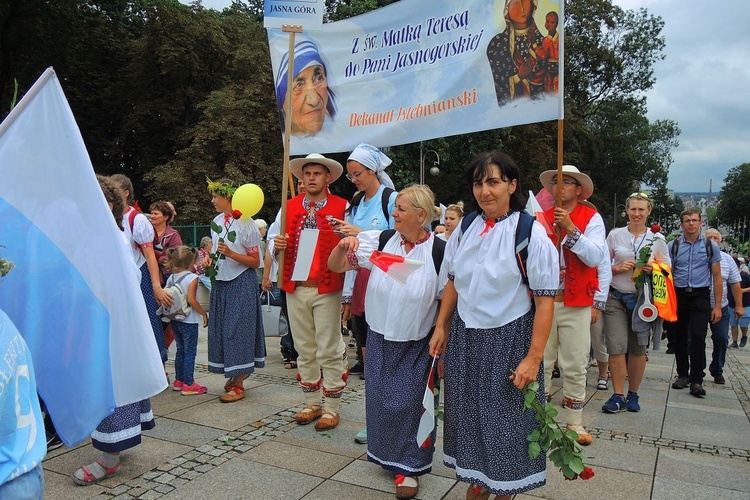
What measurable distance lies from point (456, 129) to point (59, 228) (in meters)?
2.58

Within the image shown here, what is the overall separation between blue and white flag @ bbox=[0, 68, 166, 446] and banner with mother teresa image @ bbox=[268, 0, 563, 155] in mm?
2409

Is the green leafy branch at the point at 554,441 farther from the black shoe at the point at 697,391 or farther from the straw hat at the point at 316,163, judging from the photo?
the black shoe at the point at 697,391

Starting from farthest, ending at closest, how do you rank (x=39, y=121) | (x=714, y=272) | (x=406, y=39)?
1. (x=714, y=272)
2. (x=406, y=39)
3. (x=39, y=121)

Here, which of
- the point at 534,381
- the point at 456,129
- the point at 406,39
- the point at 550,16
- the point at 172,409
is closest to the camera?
the point at 534,381

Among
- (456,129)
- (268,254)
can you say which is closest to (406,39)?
(456,129)

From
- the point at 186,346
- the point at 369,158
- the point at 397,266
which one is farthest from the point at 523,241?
the point at 186,346

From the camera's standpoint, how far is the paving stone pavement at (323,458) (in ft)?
11.5

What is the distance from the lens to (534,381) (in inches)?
111

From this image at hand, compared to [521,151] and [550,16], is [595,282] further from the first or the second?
[521,151]

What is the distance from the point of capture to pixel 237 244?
5.34m

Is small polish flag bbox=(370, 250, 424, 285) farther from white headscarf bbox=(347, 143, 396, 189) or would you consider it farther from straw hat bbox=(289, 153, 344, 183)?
straw hat bbox=(289, 153, 344, 183)

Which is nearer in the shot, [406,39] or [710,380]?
[406,39]

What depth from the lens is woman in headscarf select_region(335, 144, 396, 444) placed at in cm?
428

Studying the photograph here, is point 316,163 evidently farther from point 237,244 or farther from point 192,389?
point 192,389
